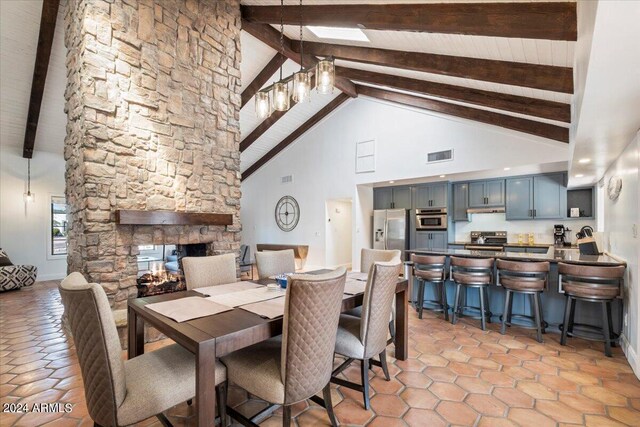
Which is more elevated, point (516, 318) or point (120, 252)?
point (120, 252)

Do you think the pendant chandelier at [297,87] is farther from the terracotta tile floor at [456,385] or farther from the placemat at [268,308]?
the terracotta tile floor at [456,385]

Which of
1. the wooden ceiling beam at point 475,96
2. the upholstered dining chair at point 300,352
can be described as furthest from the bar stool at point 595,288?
the upholstered dining chair at point 300,352

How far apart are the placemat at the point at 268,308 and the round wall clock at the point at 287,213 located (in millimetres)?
6688

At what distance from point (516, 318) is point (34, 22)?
737cm

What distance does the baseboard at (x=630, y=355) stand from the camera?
2.50m

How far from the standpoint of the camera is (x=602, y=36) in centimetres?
121

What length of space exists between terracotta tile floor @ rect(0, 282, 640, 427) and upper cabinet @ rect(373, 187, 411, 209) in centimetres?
409

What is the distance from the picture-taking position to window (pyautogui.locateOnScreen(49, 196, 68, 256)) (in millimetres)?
7059

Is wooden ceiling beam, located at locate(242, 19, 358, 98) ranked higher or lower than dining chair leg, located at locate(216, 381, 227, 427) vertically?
higher

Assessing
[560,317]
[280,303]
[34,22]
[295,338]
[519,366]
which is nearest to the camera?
[295,338]

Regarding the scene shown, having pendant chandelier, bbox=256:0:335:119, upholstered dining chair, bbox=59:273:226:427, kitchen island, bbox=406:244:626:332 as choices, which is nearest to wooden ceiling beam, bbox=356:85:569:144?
kitchen island, bbox=406:244:626:332

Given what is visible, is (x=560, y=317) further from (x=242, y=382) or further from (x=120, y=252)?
(x=120, y=252)

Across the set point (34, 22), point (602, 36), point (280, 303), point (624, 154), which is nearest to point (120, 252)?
point (280, 303)

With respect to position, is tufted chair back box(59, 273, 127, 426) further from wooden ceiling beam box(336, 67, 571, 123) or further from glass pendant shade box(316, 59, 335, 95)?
wooden ceiling beam box(336, 67, 571, 123)
